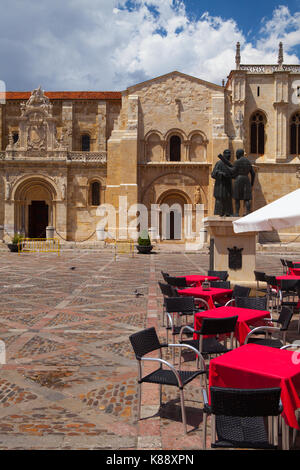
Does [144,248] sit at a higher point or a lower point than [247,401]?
lower

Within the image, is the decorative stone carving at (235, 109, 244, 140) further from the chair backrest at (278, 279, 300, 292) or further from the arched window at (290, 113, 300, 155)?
the chair backrest at (278, 279, 300, 292)

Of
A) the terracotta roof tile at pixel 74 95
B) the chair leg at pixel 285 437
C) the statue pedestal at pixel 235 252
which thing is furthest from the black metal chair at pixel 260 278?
the terracotta roof tile at pixel 74 95

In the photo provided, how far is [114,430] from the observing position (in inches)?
→ 148

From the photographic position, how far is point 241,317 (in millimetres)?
5617

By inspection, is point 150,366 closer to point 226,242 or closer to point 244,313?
point 244,313

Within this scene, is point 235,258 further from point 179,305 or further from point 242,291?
point 179,305

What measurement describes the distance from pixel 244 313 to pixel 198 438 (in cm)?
253

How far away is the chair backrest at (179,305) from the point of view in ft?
21.2

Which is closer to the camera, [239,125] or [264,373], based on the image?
[264,373]

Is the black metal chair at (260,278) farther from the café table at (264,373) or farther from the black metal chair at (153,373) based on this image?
the café table at (264,373)

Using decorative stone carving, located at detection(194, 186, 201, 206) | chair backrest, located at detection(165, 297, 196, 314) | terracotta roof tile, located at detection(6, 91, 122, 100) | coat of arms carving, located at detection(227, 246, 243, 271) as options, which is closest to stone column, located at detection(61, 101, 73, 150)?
terracotta roof tile, located at detection(6, 91, 122, 100)

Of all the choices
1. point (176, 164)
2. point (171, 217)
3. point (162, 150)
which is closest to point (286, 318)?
point (176, 164)

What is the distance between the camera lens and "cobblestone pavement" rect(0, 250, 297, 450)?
3645mm

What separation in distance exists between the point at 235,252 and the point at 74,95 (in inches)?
1155
